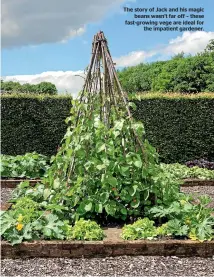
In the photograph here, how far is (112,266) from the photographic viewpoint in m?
4.13

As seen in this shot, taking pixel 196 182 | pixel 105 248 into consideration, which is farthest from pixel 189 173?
pixel 105 248

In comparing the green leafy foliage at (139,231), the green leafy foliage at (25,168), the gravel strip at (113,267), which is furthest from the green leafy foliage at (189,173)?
the gravel strip at (113,267)

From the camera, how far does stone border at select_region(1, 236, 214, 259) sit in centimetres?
431

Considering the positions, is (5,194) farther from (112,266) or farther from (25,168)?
(112,266)

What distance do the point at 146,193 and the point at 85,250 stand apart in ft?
3.25

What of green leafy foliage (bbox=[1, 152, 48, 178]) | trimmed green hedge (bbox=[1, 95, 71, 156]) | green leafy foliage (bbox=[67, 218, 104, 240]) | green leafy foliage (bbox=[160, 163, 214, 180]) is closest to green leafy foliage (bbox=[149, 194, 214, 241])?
Result: green leafy foliage (bbox=[67, 218, 104, 240])

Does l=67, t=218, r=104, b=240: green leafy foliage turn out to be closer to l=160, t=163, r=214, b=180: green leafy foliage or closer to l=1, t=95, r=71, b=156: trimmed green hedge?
l=160, t=163, r=214, b=180: green leafy foliage

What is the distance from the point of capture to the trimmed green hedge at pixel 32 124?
441 inches

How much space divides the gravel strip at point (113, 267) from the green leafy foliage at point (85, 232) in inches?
8.9

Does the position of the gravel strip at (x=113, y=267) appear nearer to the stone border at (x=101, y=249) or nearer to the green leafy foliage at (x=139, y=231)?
the stone border at (x=101, y=249)

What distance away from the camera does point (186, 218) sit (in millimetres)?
4641

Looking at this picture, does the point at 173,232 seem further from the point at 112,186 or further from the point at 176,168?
the point at 176,168

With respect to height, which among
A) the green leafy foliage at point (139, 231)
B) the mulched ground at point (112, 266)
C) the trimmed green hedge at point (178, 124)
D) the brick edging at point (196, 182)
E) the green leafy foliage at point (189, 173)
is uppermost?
the trimmed green hedge at point (178, 124)

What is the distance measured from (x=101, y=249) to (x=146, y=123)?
7.20m
